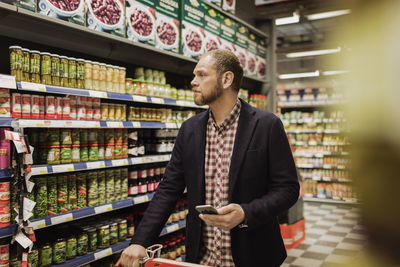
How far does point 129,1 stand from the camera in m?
3.18

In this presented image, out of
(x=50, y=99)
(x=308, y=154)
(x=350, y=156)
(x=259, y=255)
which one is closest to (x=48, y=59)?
(x=50, y=99)

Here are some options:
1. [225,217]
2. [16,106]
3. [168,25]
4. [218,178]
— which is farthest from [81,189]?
[168,25]

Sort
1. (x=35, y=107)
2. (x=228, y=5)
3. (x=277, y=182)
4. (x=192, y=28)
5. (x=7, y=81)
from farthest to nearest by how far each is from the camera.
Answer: (x=228, y=5) → (x=192, y=28) → (x=35, y=107) → (x=7, y=81) → (x=277, y=182)

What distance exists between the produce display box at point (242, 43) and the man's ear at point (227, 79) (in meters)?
3.18

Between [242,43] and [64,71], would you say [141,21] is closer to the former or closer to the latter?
[64,71]

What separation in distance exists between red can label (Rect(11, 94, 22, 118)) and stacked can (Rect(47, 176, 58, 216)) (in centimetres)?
56

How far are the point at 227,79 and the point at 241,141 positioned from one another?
40 cm

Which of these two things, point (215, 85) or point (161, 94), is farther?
point (161, 94)

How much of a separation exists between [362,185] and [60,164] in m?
2.65

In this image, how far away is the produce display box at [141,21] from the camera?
3197mm

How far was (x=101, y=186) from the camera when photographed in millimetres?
3010

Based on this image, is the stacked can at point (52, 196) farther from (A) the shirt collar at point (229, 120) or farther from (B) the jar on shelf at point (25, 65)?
(A) the shirt collar at point (229, 120)

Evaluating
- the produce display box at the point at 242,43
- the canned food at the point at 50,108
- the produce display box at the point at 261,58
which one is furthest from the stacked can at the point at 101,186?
the produce display box at the point at 261,58

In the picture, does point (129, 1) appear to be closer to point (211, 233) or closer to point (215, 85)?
point (215, 85)
